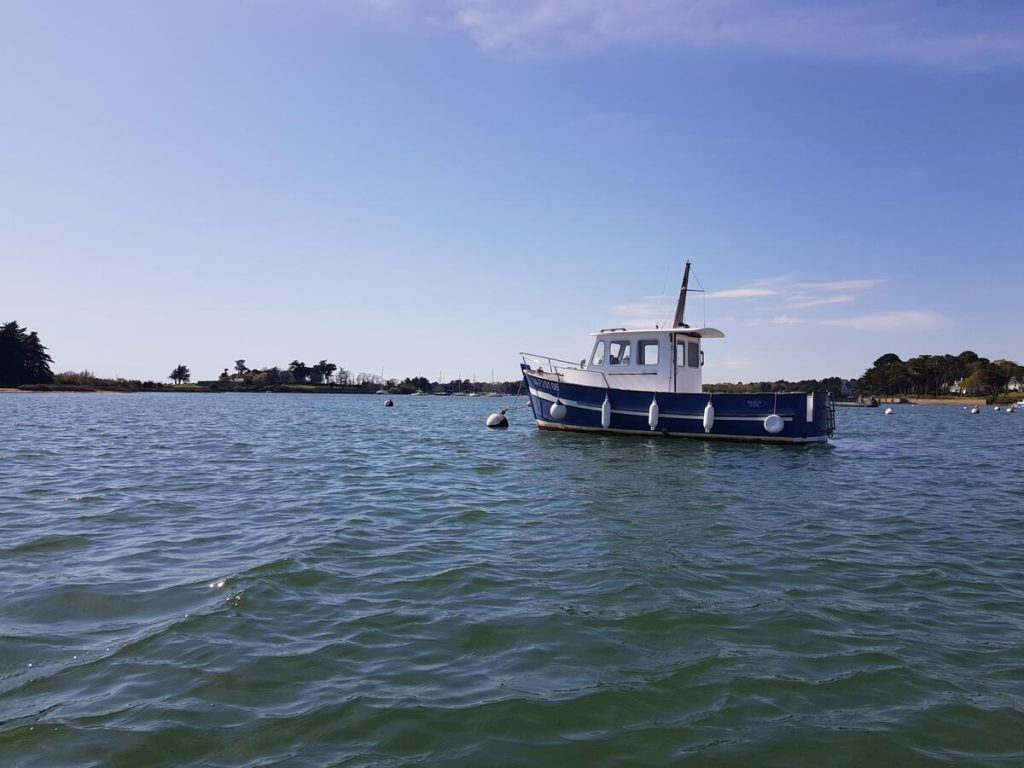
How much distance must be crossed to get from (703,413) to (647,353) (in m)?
3.10

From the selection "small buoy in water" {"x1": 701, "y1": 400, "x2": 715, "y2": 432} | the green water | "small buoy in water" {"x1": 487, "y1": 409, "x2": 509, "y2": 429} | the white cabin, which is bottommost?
the green water

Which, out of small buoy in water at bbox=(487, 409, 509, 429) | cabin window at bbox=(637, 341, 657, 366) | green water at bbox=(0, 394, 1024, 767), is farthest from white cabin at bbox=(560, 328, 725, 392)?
green water at bbox=(0, 394, 1024, 767)

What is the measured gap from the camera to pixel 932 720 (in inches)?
141

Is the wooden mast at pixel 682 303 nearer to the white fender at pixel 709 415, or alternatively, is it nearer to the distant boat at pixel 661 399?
the distant boat at pixel 661 399

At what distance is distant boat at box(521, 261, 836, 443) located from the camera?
21.8 meters

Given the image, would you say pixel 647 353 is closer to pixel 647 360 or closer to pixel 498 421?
pixel 647 360

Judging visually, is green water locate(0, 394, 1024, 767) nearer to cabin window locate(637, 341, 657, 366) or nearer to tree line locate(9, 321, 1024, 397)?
cabin window locate(637, 341, 657, 366)

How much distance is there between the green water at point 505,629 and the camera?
3346mm

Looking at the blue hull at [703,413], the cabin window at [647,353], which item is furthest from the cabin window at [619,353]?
the blue hull at [703,413]

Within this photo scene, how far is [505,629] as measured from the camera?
16.0 feet

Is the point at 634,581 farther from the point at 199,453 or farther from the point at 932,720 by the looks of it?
the point at 199,453

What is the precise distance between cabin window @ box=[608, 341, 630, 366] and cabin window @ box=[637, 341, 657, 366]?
441mm

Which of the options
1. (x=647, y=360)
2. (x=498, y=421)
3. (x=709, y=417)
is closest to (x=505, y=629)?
(x=709, y=417)

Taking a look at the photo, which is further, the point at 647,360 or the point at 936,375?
the point at 936,375
